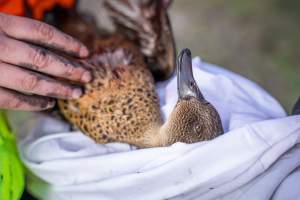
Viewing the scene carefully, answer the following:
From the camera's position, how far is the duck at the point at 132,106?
71.9 inches

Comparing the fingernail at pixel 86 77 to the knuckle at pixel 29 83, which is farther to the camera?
the fingernail at pixel 86 77

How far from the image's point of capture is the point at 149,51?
2422 mm

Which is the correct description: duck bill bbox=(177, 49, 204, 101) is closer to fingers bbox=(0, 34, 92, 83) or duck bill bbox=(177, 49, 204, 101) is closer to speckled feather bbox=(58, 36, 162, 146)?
speckled feather bbox=(58, 36, 162, 146)

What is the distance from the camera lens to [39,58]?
1.84 metres

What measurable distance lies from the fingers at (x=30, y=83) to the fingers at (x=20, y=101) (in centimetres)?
3

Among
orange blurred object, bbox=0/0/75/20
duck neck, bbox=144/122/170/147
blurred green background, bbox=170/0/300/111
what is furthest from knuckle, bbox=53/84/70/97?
blurred green background, bbox=170/0/300/111

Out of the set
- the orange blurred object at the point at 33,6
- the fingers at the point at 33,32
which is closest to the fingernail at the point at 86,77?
the fingers at the point at 33,32

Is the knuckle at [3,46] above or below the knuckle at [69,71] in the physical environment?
above

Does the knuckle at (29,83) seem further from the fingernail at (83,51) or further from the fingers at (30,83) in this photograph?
the fingernail at (83,51)

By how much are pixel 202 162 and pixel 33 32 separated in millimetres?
731

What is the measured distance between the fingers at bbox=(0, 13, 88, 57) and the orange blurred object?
1.41ft

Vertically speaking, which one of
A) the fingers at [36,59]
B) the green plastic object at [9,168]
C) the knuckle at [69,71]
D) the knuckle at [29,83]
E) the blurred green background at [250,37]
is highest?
the fingers at [36,59]

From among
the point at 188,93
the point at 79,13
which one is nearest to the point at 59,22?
the point at 79,13

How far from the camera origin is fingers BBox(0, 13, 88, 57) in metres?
1.83
